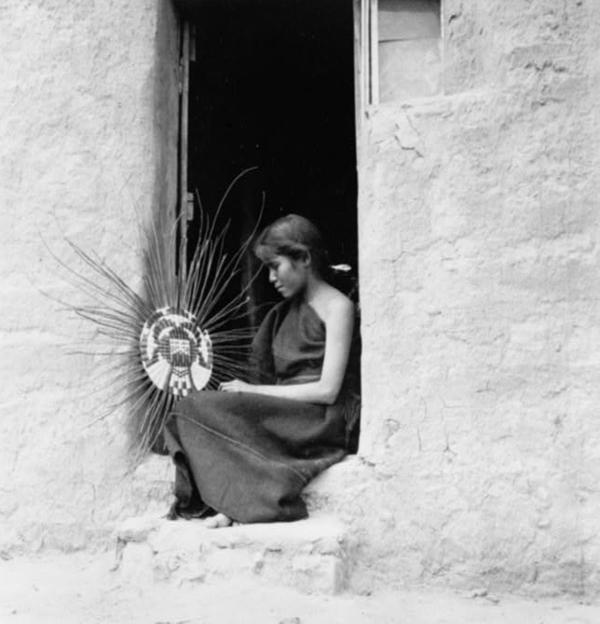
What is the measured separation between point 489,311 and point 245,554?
43.9 inches

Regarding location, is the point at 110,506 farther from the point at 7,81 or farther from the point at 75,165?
the point at 7,81

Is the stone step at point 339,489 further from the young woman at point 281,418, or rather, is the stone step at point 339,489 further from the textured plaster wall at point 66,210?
the textured plaster wall at point 66,210

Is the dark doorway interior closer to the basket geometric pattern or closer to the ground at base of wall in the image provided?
the basket geometric pattern

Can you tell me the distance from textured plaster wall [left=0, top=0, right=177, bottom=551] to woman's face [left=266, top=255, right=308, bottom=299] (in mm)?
488

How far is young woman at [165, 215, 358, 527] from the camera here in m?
3.77

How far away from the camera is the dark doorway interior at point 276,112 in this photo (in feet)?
17.4

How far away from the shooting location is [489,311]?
3785 millimetres

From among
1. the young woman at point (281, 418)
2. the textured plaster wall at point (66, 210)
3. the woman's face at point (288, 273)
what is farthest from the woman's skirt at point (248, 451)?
the woman's face at point (288, 273)

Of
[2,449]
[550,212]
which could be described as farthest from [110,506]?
[550,212]

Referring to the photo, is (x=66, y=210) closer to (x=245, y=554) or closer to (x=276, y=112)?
(x=245, y=554)

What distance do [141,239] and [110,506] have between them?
0.95m

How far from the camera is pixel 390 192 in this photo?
3.90 metres

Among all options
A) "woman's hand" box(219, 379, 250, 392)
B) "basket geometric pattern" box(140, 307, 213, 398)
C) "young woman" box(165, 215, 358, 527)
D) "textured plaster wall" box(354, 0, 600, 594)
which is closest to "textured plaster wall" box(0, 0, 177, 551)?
"basket geometric pattern" box(140, 307, 213, 398)

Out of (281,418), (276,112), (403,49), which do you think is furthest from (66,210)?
(276,112)
